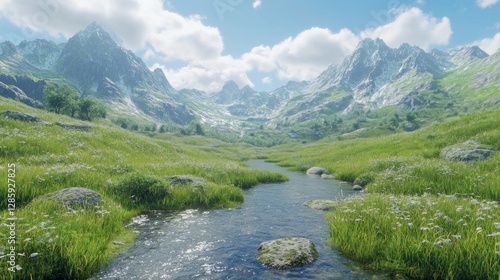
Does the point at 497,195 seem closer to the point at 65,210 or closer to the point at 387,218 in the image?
the point at 387,218

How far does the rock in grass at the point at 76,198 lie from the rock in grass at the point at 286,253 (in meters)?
7.93

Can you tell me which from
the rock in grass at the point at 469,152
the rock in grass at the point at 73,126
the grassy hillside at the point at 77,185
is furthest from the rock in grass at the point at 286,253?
the rock in grass at the point at 73,126

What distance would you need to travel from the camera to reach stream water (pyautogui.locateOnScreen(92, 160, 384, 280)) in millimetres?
9172

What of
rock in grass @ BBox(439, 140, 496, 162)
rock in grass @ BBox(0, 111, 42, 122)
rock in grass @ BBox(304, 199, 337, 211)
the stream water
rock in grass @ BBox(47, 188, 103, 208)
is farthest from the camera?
rock in grass @ BBox(0, 111, 42, 122)

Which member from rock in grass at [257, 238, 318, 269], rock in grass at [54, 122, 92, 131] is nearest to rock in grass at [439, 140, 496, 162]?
rock in grass at [257, 238, 318, 269]

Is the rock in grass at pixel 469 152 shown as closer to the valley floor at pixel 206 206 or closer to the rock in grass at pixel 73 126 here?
the valley floor at pixel 206 206

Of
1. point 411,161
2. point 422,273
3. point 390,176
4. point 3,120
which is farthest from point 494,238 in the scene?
point 3,120

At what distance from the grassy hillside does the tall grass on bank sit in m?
8.67

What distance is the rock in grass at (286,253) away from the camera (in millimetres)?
9719

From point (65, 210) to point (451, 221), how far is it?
48.0 feet

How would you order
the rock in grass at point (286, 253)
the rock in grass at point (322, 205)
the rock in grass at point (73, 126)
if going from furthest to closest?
the rock in grass at point (73, 126) < the rock in grass at point (322, 205) < the rock in grass at point (286, 253)

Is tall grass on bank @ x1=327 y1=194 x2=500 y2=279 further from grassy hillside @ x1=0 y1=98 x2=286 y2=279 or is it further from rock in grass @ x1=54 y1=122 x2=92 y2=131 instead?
rock in grass @ x1=54 y1=122 x2=92 y2=131

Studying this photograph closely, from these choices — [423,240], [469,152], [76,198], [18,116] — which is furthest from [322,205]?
[18,116]

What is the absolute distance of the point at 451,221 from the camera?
1062cm
